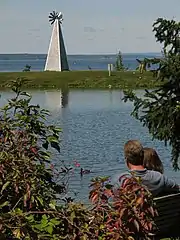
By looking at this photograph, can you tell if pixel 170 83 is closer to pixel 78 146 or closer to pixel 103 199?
pixel 103 199

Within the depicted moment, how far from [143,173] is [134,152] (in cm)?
29

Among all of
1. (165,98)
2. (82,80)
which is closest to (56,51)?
(82,80)

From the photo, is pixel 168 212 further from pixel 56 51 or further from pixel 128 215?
pixel 56 51

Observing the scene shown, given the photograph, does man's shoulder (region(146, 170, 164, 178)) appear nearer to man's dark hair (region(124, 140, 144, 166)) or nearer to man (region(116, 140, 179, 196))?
man (region(116, 140, 179, 196))

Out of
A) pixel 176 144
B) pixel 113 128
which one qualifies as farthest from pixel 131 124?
pixel 176 144

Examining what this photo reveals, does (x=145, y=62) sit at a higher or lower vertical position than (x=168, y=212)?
higher

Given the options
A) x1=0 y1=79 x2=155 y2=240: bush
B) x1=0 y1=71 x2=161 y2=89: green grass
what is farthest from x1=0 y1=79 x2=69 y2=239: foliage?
x1=0 y1=71 x2=161 y2=89: green grass

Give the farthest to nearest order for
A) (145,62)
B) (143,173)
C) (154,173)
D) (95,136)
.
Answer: (95,136)
(145,62)
(154,173)
(143,173)

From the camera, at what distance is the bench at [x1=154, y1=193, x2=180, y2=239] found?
543 cm

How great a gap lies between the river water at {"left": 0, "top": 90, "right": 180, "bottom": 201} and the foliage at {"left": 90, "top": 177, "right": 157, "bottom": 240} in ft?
21.3

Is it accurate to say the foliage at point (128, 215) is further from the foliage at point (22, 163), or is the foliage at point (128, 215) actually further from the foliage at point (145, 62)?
the foliage at point (145, 62)

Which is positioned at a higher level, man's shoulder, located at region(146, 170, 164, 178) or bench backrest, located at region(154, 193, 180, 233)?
man's shoulder, located at region(146, 170, 164, 178)

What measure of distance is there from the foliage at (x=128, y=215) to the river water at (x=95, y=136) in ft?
21.3

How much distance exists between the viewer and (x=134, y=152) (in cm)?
509
